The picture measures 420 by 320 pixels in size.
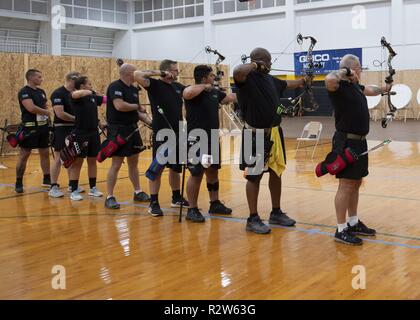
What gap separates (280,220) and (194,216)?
934 millimetres

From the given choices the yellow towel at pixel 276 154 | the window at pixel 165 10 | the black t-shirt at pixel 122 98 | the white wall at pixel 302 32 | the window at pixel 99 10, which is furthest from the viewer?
the window at pixel 165 10

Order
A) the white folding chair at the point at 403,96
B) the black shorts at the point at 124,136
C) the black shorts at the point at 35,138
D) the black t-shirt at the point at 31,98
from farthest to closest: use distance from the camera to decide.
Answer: the white folding chair at the point at 403,96 < the black shorts at the point at 35,138 < the black t-shirt at the point at 31,98 < the black shorts at the point at 124,136

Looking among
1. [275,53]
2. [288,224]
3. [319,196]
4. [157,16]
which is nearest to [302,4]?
[275,53]

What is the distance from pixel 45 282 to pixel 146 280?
Answer: 738 mm

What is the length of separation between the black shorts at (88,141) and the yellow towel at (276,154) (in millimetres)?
2684

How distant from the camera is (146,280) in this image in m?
4.02

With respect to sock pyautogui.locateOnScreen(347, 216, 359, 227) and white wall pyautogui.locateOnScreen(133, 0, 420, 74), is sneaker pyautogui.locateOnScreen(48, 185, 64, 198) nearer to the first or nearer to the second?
sock pyautogui.locateOnScreen(347, 216, 359, 227)

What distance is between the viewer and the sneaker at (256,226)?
5.38m

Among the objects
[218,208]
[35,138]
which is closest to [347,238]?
[218,208]

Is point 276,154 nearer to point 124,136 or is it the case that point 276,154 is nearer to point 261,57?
point 261,57

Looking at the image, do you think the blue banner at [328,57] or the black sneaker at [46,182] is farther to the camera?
the blue banner at [328,57]

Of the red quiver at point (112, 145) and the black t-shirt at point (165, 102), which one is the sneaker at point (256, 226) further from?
the red quiver at point (112, 145)

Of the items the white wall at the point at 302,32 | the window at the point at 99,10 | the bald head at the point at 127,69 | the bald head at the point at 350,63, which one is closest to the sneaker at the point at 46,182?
the bald head at the point at 127,69

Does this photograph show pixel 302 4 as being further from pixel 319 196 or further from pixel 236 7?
pixel 319 196
